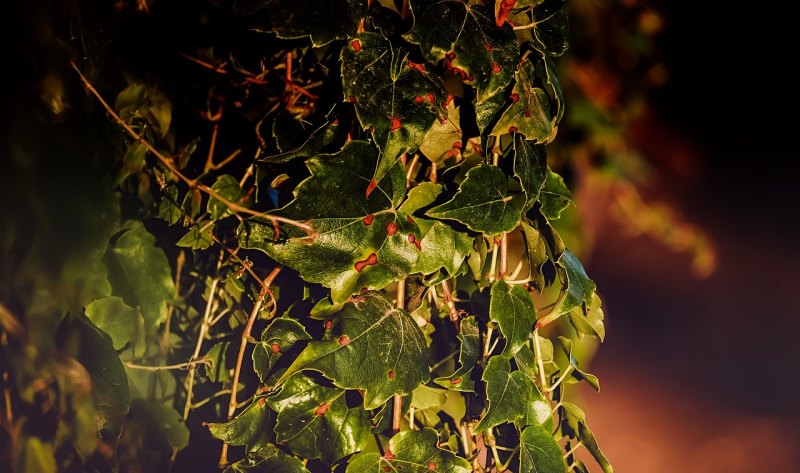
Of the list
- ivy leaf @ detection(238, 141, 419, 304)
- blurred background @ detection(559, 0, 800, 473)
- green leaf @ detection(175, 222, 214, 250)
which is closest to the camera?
ivy leaf @ detection(238, 141, 419, 304)

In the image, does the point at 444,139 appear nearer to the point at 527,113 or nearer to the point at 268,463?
the point at 527,113

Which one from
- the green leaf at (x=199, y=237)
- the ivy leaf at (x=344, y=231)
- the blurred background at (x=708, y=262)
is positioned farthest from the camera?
the blurred background at (x=708, y=262)

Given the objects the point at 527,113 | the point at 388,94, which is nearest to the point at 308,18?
the point at 388,94

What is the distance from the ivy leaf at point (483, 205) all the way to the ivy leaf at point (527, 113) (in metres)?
0.03

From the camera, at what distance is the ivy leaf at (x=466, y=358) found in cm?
46

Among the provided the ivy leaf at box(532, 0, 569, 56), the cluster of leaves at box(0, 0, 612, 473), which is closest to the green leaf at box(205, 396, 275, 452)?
the cluster of leaves at box(0, 0, 612, 473)

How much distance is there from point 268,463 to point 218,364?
0.39 ft

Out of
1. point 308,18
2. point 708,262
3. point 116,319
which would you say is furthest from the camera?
point 708,262

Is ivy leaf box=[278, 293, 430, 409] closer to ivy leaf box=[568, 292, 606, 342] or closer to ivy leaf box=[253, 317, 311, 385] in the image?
ivy leaf box=[253, 317, 311, 385]

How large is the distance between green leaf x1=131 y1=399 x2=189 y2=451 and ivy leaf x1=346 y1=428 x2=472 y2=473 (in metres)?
0.18

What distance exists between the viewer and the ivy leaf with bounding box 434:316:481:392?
1.52 feet

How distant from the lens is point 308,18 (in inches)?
15.4

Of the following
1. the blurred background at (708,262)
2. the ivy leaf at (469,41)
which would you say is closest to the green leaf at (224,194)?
the ivy leaf at (469,41)

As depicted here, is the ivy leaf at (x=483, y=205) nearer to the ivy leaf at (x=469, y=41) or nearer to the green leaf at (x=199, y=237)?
the ivy leaf at (x=469, y=41)
